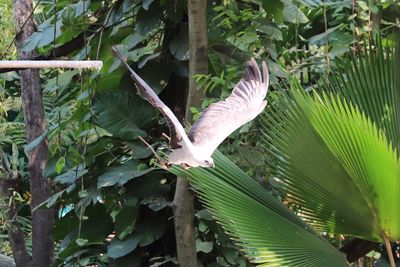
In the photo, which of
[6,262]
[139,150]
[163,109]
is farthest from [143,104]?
[6,262]

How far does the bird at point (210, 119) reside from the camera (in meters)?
1.43

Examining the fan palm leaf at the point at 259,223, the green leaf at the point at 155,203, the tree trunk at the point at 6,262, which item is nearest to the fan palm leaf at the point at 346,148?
the fan palm leaf at the point at 259,223

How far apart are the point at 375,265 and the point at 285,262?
4.41ft

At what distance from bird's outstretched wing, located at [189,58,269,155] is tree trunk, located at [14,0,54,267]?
6.60 ft

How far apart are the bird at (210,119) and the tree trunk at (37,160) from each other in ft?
6.61

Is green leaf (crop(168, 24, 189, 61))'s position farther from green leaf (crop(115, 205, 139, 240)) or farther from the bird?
the bird

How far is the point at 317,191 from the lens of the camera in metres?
1.92

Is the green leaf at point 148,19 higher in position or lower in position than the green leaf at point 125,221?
higher

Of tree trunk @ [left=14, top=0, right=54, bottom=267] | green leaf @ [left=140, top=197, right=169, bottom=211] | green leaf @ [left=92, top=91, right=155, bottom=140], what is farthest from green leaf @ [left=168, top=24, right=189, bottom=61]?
tree trunk @ [left=14, top=0, right=54, bottom=267]

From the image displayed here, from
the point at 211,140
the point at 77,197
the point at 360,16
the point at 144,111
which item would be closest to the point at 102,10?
the point at 144,111

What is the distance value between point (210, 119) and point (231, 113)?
0.10 m

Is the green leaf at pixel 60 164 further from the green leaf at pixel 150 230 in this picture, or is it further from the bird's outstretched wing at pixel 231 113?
the bird's outstretched wing at pixel 231 113

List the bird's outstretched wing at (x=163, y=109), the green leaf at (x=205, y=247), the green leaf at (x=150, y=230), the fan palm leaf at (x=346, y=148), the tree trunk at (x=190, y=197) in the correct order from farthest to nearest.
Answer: the green leaf at (x=150, y=230) < the green leaf at (x=205, y=247) < the tree trunk at (x=190, y=197) < the fan palm leaf at (x=346, y=148) < the bird's outstretched wing at (x=163, y=109)

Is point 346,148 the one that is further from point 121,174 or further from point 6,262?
point 6,262
